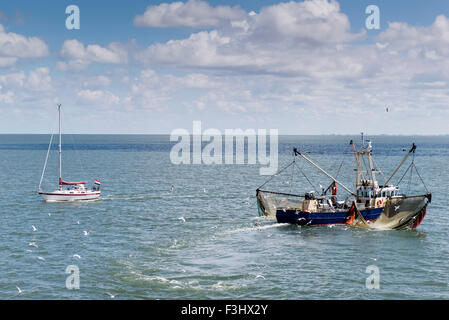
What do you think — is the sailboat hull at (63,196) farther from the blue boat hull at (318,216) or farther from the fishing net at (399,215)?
the fishing net at (399,215)

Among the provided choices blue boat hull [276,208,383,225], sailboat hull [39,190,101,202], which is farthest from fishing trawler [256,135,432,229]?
sailboat hull [39,190,101,202]

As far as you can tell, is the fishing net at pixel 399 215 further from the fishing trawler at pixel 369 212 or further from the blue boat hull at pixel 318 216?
the blue boat hull at pixel 318 216

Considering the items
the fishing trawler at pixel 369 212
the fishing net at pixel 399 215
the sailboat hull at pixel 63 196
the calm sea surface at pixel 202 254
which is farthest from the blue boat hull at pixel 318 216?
the sailboat hull at pixel 63 196

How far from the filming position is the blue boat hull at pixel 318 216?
62.1 meters

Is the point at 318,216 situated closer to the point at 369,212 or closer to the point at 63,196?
the point at 369,212

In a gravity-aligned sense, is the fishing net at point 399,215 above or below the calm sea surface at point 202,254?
above

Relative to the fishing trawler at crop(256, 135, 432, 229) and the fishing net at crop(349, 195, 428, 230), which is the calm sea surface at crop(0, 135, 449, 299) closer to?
the fishing trawler at crop(256, 135, 432, 229)

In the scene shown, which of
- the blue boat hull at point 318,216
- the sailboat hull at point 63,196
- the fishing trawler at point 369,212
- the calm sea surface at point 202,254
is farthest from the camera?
the sailboat hull at point 63,196

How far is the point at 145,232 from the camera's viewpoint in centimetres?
5881

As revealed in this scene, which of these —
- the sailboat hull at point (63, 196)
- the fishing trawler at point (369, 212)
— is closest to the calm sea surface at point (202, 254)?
Result: the fishing trawler at point (369, 212)

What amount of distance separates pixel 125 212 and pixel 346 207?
33.2 meters

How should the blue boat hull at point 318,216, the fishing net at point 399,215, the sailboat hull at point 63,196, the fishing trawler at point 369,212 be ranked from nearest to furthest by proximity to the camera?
the fishing net at point 399,215
the fishing trawler at point 369,212
the blue boat hull at point 318,216
the sailboat hull at point 63,196

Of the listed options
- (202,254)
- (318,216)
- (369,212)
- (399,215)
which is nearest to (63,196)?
(202,254)

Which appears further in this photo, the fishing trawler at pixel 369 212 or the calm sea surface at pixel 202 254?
the fishing trawler at pixel 369 212
